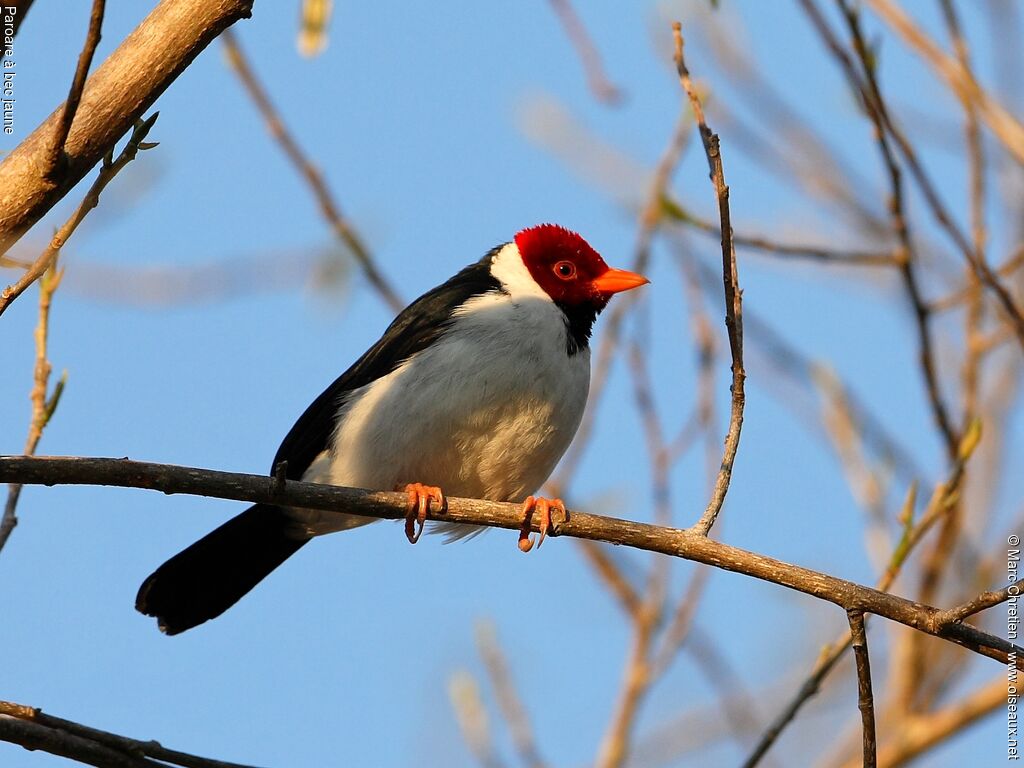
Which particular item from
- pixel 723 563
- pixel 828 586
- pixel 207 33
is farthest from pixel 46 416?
pixel 828 586

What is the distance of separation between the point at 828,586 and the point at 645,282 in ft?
9.85

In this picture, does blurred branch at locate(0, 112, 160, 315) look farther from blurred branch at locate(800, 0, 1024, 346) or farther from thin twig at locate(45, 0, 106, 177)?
blurred branch at locate(800, 0, 1024, 346)

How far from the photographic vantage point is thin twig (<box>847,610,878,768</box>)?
9.93ft

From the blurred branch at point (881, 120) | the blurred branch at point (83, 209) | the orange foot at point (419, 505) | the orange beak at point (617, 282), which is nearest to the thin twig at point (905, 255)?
the blurred branch at point (881, 120)

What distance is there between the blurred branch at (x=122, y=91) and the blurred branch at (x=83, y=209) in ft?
0.30

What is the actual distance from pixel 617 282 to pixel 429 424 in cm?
153

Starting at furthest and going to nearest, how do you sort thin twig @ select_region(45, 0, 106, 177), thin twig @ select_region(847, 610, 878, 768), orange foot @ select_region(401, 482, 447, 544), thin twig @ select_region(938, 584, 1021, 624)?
1. orange foot @ select_region(401, 482, 447, 544)
2. thin twig @ select_region(847, 610, 878, 768)
3. thin twig @ select_region(938, 584, 1021, 624)
4. thin twig @ select_region(45, 0, 106, 177)

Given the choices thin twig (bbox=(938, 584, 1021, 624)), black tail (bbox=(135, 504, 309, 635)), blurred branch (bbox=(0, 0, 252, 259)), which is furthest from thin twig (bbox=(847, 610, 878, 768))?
black tail (bbox=(135, 504, 309, 635))

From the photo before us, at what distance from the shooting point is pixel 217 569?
550 cm

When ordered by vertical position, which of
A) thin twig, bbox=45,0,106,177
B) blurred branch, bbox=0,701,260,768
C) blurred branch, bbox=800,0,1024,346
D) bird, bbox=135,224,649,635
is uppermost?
blurred branch, bbox=800,0,1024,346

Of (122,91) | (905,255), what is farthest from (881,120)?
(122,91)

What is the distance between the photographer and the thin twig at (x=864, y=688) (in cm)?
303

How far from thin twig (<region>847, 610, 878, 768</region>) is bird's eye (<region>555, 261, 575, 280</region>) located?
10.5ft

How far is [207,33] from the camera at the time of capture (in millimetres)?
2797
